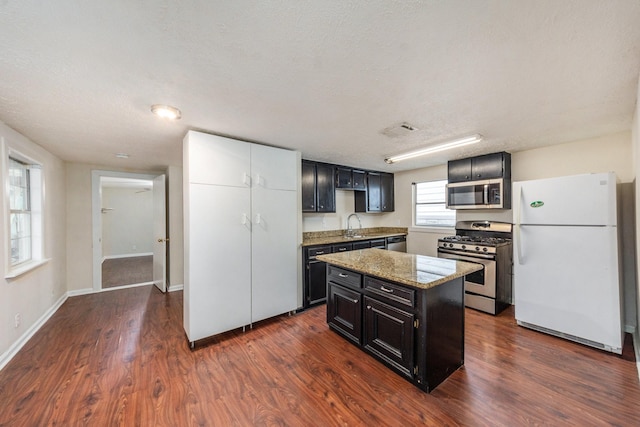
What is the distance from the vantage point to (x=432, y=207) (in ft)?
15.4

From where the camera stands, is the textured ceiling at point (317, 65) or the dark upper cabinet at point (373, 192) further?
the dark upper cabinet at point (373, 192)

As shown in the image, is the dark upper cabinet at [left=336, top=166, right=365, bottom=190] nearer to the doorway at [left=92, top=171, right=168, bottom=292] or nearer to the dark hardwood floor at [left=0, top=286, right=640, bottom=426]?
the dark hardwood floor at [left=0, top=286, right=640, bottom=426]

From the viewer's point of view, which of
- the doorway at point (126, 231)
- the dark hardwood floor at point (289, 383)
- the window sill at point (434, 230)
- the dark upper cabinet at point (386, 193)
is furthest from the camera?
the doorway at point (126, 231)

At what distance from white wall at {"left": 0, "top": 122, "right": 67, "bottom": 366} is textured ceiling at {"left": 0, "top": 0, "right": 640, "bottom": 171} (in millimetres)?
552

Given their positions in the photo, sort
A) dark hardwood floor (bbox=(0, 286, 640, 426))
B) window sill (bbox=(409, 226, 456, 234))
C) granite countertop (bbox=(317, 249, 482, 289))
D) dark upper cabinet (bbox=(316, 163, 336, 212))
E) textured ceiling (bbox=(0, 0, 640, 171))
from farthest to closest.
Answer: window sill (bbox=(409, 226, 456, 234))
dark upper cabinet (bbox=(316, 163, 336, 212))
granite countertop (bbox=(317, 249, 482, 289))
dark hardwood floor (bbox=(0, 286, 640, 426))
textured ceiling (bbox=(0, 0, 640, 171))

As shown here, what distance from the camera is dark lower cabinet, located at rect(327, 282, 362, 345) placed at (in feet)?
7.91

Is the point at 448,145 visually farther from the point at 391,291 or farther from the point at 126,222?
the point at 126,222

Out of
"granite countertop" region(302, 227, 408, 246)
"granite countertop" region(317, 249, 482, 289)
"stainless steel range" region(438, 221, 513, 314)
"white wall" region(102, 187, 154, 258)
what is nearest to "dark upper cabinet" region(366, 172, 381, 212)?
"granite countertop" region(302, 227, 408, 246)

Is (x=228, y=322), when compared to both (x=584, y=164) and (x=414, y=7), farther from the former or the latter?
(x=584, y=164)

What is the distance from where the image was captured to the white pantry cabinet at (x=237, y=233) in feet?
8.26

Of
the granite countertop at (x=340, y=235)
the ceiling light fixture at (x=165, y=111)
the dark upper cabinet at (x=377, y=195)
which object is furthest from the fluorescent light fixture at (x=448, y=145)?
the ceiling light fixture at (x=165, y=111)

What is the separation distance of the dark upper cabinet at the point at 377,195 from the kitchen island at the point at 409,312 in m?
2.40

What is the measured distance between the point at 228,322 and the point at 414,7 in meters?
3.02

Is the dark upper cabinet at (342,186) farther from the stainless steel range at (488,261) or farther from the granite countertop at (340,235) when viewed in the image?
the stainless steel range at (488,261)
